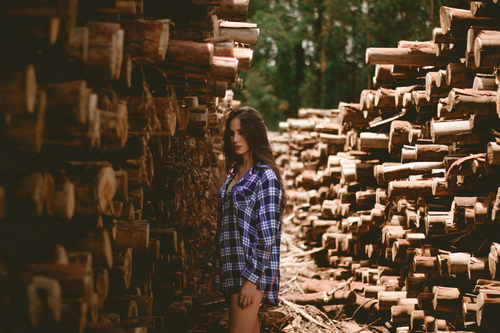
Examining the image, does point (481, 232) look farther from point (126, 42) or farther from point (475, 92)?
point (126, 42)

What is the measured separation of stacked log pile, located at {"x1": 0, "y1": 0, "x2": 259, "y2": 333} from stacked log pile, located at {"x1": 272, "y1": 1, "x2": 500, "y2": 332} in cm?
207

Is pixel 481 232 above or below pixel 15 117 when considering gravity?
below

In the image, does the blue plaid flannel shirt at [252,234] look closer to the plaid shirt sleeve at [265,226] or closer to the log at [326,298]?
the plaid shirt sleeve at [265,226]

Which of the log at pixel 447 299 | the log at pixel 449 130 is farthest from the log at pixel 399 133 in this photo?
the log at pixel 447 299

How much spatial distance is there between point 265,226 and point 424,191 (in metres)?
2.37

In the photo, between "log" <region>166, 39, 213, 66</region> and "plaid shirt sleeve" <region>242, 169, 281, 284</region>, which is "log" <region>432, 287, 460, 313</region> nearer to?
"plaid shirt sleeve" <region>242, 169, 281, 284</region>

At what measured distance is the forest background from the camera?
2181 cm

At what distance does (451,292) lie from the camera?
454 centimetres

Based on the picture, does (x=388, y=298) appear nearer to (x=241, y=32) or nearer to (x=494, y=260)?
(x=494, y=260)

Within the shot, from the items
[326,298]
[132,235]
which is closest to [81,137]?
[132,235]

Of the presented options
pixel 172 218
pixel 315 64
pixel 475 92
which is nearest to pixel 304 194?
pixel 172 218

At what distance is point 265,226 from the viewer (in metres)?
3.26

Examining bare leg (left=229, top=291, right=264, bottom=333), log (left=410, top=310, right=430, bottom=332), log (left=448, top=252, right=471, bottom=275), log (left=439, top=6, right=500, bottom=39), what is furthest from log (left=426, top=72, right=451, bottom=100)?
bare leg (left=229, top=291, right=264, bottom=333)

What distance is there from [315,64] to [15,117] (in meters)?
24.6
